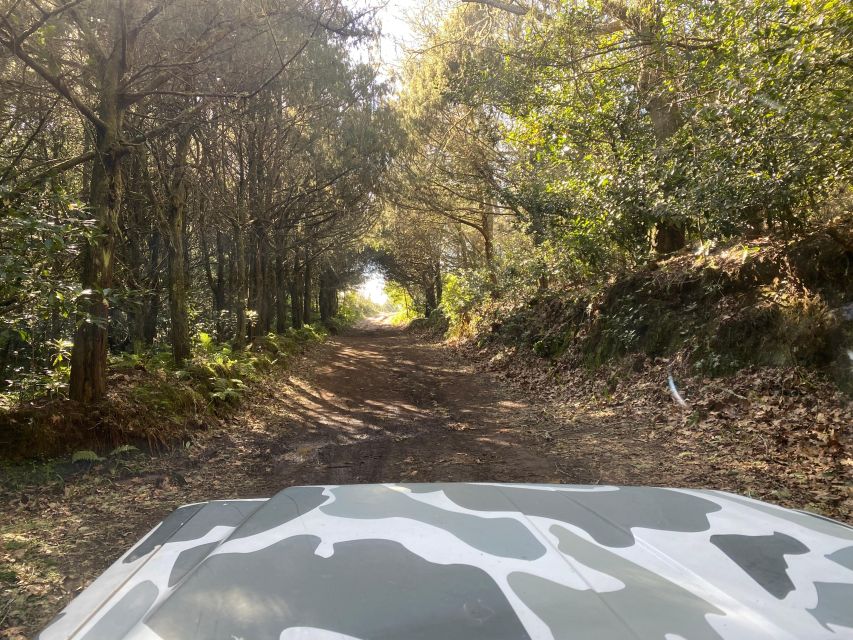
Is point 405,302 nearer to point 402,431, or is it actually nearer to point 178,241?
point 178,241

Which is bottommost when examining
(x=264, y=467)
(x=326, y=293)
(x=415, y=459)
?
(x=264, y=467)

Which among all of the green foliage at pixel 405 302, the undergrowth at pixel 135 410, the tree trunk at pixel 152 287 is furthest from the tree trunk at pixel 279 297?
the green foliage at pixel 405 302

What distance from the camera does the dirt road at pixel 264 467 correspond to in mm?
4301

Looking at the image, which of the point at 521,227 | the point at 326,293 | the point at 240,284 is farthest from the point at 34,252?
the point at 326,293

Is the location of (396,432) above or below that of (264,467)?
above

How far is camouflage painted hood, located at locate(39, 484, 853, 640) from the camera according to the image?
1306 millimetres

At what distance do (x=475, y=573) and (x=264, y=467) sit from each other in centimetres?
577

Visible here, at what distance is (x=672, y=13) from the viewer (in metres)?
7.79

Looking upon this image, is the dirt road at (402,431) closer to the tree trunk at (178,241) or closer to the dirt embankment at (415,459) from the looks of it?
the dirt embankment at (415,459)

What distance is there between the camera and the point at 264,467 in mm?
6770

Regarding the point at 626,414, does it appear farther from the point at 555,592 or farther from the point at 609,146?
the point at 555,592

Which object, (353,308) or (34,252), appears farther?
(353,308)

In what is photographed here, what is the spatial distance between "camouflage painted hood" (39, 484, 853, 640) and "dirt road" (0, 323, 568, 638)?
8.79 ft

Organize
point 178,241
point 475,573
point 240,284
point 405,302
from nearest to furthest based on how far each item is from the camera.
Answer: point 475,573 < point 178,241 < point 240,284 < point 405,302
